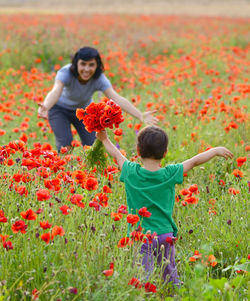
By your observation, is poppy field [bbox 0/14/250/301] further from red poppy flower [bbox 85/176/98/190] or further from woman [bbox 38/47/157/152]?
woman [bbox 38/47/157/152]

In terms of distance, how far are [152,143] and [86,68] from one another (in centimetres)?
250

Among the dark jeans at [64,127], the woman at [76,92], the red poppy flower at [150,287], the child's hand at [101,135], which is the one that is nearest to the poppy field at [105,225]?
the red poppy flower at [150,287]

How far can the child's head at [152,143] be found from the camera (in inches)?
106

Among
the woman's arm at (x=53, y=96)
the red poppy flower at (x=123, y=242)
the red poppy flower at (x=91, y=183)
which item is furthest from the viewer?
the woman's arm at (x=53, y=96)

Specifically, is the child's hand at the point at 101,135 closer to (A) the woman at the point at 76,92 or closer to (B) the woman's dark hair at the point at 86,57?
(A) the woman at the point at 76,92

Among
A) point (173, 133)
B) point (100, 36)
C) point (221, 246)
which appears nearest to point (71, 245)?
point (221, 246)

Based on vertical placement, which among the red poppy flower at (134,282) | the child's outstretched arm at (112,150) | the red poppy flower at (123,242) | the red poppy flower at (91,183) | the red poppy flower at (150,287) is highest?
the child's outstretched arm at (112,150)

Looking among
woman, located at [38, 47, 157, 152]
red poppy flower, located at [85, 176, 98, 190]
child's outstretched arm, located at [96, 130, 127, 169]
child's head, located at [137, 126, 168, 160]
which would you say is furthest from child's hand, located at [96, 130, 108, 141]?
woman, located at [38, 47, 157, 152]

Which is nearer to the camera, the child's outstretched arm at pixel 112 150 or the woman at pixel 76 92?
the child's outstretched arm at pixel 112 150

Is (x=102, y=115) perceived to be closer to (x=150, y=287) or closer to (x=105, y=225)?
(x=105, y=225)

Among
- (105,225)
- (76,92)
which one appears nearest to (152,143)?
(105,225)

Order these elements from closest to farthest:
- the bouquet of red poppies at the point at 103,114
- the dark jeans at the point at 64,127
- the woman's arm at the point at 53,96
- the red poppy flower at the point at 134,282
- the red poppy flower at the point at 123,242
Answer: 1. the red poppy flower at the point at 134,282
2. the red poppy flower at the point at 123,242
3. the bouquet of red poppies at the point at 103,114
4. the woman's arm at the point at 53,96
5. the dark jeans at the point at 64,127

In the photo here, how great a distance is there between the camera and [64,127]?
5.28 m

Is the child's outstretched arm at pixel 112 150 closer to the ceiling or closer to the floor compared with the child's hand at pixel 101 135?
closer to the floor
